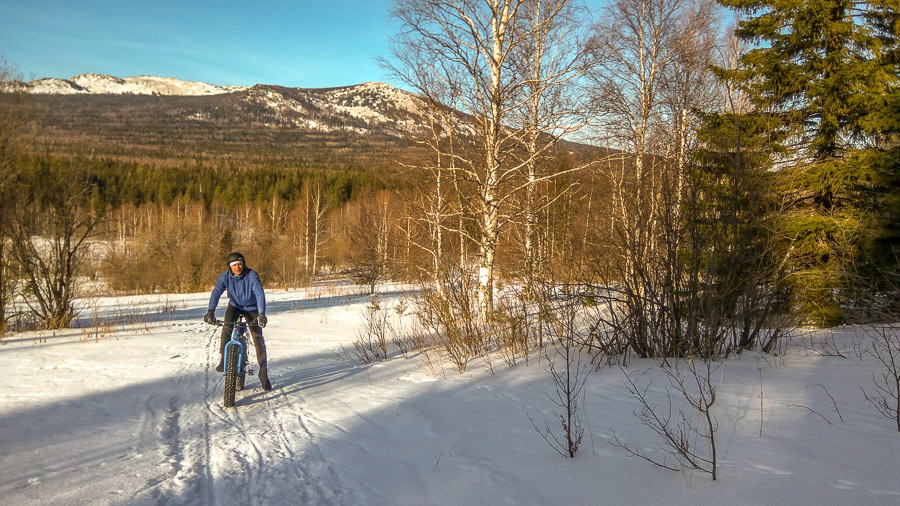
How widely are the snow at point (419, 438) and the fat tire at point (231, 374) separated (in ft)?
0.61

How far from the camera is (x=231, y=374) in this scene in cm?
603

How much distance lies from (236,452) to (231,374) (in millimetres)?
1751

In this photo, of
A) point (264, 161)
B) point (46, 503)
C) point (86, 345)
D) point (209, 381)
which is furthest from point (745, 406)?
point (264, 161)

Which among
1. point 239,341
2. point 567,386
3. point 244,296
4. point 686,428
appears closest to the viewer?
point 686,428

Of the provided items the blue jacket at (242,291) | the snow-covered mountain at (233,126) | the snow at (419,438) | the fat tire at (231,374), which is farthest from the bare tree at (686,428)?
the snow-covered mountain at (233,126)

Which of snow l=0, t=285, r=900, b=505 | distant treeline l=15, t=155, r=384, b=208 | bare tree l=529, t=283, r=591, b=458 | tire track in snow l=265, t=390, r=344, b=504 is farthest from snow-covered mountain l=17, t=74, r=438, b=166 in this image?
tire track in snow l=265, t=390, r=344, b=504

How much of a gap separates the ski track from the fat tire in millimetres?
113

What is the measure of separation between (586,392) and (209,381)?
17.3ft

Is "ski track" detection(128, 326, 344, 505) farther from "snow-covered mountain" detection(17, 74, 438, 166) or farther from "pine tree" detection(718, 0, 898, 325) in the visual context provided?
"snow-covered mountain" detection(17, 74, 438, 166)

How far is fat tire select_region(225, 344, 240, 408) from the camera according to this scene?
19.5 feet

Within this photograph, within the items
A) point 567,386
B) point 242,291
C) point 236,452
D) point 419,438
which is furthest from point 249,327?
point 567,386

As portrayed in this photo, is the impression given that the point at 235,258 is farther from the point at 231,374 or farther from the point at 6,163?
the point at 6,163

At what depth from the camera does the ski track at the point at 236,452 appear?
361 cm

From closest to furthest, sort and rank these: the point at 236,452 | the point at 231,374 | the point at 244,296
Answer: the point at 236,452, the point at 231,374, the point at 244,296
